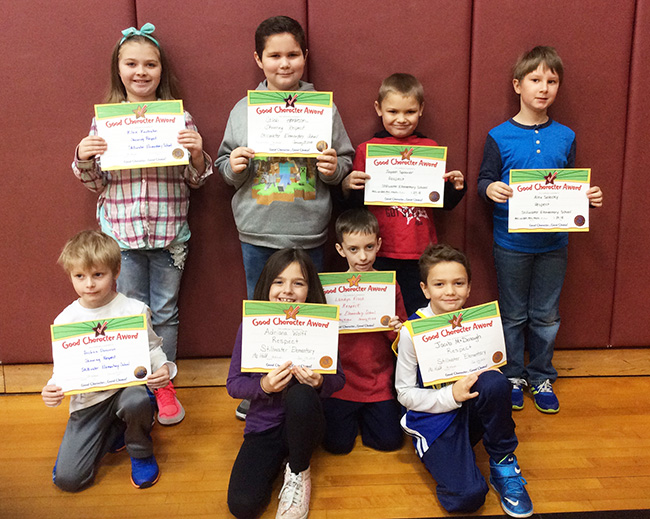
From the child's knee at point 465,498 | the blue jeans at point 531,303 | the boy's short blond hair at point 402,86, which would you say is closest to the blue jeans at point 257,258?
the boy's short blond hair at point 402,86

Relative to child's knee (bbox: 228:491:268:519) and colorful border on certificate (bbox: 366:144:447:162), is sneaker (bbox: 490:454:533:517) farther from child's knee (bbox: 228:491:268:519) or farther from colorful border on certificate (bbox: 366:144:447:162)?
colorful border on certificate (bbox: 366:144:447:162)

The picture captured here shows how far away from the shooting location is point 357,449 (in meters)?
1.97

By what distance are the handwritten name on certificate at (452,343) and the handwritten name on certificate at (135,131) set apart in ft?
3.69

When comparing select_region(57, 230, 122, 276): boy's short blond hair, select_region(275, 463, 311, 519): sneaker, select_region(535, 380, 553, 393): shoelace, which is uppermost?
select_region(57, 230, 122, 276): boy's short blond hair

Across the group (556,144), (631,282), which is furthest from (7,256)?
(631,282)

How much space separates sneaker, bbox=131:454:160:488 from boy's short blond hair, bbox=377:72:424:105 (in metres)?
1.63

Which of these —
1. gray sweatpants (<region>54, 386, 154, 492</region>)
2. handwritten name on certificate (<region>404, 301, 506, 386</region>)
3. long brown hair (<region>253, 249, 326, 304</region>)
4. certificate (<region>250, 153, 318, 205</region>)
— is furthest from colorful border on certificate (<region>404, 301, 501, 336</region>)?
gray sweatpants (<region>54, 386, 154, 492</region>)

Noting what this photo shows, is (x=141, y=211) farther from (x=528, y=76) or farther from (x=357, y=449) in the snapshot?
(x=528, y=76)

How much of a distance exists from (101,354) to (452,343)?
1157 millimetres

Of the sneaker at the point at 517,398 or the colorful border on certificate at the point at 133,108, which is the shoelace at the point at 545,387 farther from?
the colorful border on certificate at the point at 133,108

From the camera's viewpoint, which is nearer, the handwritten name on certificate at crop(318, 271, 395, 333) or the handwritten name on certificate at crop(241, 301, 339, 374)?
the handwritten name on certificate at crop(241, 301, 339, 374)

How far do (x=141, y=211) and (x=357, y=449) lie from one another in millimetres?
1251

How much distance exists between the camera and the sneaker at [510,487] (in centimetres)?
162

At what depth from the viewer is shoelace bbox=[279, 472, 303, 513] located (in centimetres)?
162
